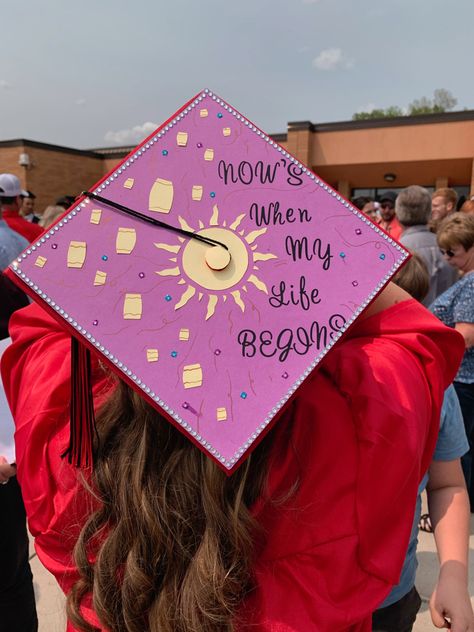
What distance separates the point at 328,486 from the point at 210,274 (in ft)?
1.28

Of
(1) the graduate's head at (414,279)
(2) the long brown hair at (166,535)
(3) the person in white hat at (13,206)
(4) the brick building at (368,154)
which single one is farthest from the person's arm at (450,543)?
(4) the brick building at (368,154)

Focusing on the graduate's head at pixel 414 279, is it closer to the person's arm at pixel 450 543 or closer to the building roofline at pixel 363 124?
the person's arm at pixel 450 543

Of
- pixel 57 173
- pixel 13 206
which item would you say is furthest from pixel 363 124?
pixel 13 206

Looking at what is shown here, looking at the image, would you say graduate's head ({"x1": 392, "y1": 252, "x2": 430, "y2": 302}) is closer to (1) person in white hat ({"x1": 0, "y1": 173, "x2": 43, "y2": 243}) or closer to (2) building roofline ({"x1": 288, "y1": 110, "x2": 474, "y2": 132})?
(1) person in white hat ({"x1": 0, "y1": 173, "x2": 43, "y2": 243})

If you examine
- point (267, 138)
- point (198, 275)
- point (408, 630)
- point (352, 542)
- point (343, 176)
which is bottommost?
point (408, 630)

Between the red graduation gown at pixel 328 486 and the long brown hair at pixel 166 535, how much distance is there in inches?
1.6

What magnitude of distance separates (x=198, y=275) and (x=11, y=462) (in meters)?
0.90

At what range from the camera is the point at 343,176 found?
16.6 metres

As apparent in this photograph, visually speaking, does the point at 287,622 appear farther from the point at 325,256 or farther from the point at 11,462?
the point at 11,462

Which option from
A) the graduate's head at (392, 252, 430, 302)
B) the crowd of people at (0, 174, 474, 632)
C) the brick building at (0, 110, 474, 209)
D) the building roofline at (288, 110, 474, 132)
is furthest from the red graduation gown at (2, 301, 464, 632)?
the building roofline at (288, 110, 474, 132)

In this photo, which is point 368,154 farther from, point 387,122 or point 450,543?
point 450,543

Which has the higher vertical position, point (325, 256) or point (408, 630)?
point (325, 256)

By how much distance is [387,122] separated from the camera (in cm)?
1533

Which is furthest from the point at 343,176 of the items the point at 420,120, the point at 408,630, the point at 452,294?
the point at 408,630
